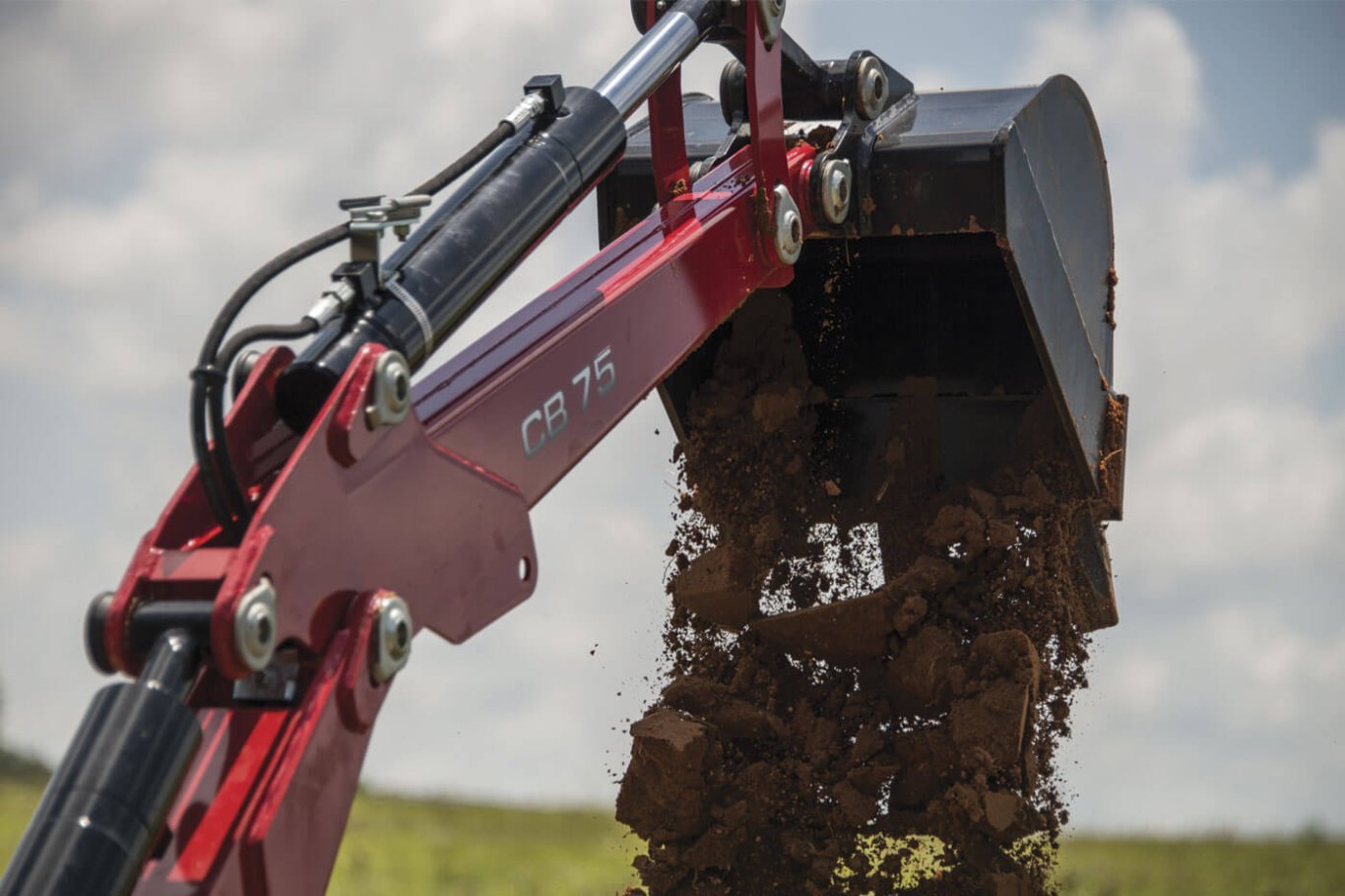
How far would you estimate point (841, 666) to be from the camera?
384 centimetres

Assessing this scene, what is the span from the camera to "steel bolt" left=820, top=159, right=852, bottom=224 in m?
3.25

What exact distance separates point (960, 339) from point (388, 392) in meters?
2.04

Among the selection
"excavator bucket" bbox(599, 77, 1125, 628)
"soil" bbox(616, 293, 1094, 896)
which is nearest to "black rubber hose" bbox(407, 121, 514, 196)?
"excavator bucket" bbox(599, 77, 1125, 628)

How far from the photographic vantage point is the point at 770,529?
12.9ft

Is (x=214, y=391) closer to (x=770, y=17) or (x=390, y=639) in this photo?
(x=390, y=639)

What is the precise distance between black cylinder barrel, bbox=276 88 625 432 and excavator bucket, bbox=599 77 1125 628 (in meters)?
0.89

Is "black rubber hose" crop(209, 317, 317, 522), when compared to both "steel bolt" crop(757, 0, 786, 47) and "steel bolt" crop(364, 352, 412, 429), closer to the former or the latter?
"steel bolt" crop(364, 352, 412, 429)

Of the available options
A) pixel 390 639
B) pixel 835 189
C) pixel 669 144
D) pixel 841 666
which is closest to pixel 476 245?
pixel 390 639

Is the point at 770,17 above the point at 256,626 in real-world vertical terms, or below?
above

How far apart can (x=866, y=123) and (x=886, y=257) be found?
1.58ft

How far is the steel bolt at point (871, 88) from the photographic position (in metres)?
3.43

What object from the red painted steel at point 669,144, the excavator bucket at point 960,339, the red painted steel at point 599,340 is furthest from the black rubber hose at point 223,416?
the excavator bucket at point 960,339

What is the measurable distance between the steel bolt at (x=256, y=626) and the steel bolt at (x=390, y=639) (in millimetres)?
153

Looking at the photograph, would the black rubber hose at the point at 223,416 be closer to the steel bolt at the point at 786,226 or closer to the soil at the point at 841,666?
the steel bolt at the point at 786,226
